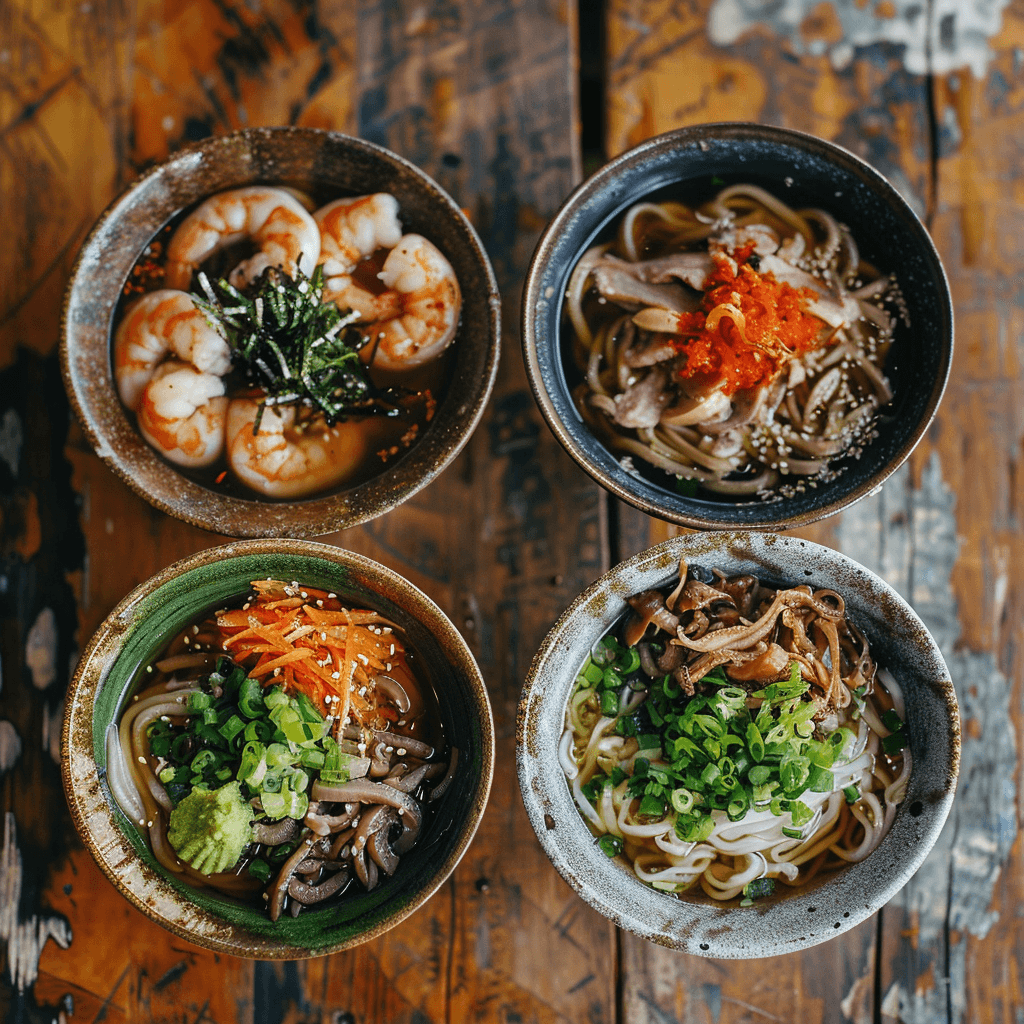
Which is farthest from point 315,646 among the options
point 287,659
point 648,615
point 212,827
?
point 648,615

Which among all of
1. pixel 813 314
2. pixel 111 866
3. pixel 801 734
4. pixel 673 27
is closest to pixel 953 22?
pixel 673 27

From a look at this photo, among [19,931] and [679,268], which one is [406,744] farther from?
[679,268]

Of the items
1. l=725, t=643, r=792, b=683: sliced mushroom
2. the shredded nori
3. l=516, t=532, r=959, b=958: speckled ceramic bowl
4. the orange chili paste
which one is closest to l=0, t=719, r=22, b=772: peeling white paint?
the shredded nori

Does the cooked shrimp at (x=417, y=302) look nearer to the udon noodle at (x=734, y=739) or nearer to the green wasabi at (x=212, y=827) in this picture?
the udon noodle at (x=734, y=739)

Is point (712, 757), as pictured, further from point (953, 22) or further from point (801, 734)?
point (953, 22)

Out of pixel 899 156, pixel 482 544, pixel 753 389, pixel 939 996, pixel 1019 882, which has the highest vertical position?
pixel 899 156

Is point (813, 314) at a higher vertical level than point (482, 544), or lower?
higher
